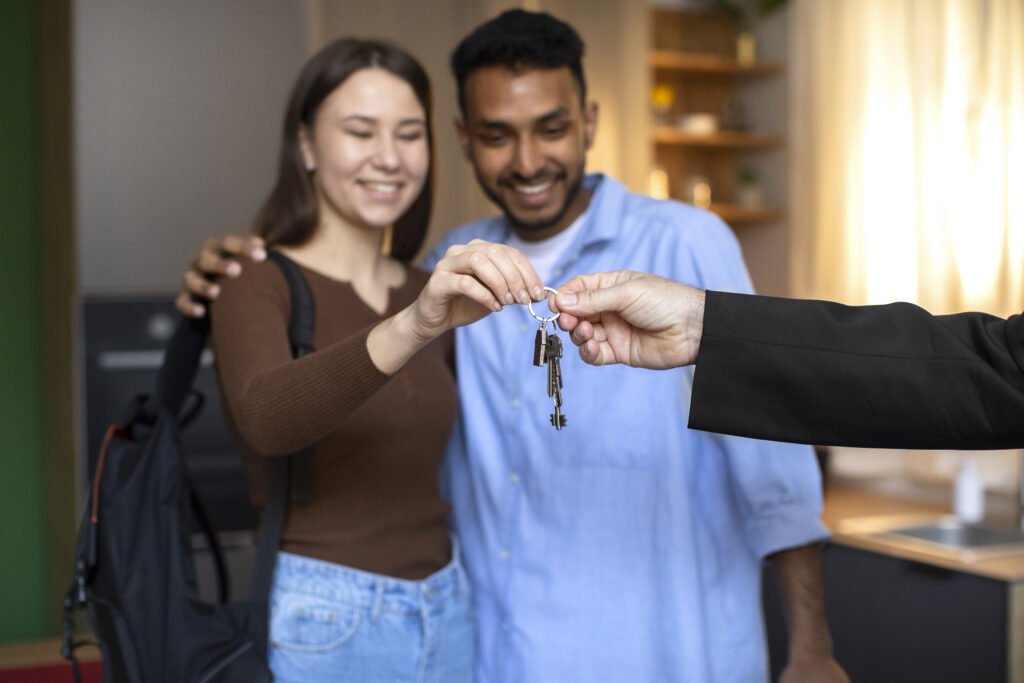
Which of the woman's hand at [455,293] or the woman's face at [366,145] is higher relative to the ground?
the woman's face at [366,145]

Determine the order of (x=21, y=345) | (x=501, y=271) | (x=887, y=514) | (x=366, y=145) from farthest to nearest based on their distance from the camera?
(x=21, y=345)
(x=887, y=514)
(x=366, y=145)
(x=501, y=271)

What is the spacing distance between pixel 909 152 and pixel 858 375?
135 inches

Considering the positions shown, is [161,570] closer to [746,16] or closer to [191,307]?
[191,307]

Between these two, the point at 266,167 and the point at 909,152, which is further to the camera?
the point at 909,152

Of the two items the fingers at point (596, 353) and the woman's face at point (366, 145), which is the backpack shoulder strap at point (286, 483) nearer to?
the woman's face at point (366, 145)

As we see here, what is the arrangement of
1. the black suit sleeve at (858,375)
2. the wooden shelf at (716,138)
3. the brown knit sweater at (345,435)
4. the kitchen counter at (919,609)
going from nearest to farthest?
the black suit sleeve at (858,375) < the brown knit sweater at (345,435) < the kitchen counter at (919,609) < the wooden shelf at (716,138)

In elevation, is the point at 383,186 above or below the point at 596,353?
above

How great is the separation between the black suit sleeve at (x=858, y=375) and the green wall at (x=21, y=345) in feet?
10.3

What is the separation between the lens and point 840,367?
1.07 meters

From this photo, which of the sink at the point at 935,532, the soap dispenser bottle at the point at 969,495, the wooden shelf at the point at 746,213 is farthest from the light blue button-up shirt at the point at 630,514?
the wooden shelf at the point at 746,213

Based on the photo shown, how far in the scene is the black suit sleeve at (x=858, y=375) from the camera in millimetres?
1038

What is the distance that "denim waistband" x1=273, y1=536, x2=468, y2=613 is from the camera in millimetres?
1377

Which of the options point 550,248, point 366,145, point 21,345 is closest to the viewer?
point 366,145

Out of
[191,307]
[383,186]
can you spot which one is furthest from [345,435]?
[383,186]
